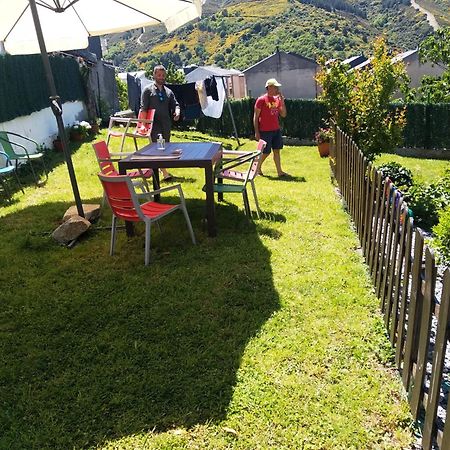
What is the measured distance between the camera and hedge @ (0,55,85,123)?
866cm

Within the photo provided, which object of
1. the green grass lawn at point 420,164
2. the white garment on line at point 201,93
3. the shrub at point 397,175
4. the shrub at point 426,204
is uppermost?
the white garment on line at point 201,93

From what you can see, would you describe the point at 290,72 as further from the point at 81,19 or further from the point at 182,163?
the point at 182,163

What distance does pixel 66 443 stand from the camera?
227 centimetres

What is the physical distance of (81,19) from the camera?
630cm

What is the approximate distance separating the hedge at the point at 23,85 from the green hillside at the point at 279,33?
61370 millimetres

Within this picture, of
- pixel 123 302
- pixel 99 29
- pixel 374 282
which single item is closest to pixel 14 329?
pixel 123 302

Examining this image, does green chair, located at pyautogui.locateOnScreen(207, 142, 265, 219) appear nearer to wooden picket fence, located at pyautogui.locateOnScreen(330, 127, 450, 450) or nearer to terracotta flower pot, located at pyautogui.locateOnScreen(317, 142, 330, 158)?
wooden picket fence, located at pyautogui.locateOnScreen(330, 127, 450, 450)

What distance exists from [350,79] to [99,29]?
161 inches

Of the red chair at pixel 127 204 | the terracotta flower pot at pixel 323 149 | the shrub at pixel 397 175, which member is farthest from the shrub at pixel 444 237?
the terracotta flower pot at pixel 323 149

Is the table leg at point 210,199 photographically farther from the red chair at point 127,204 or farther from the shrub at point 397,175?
the shrub at point 397,175

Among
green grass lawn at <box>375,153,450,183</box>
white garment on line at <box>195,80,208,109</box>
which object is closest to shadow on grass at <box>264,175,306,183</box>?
green grass lawn at <box>375,153,450,183</box>

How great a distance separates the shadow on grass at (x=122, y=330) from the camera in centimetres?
245

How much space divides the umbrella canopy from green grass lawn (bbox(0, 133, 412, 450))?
269cm

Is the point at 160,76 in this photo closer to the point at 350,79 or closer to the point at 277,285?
the point at 350,79
